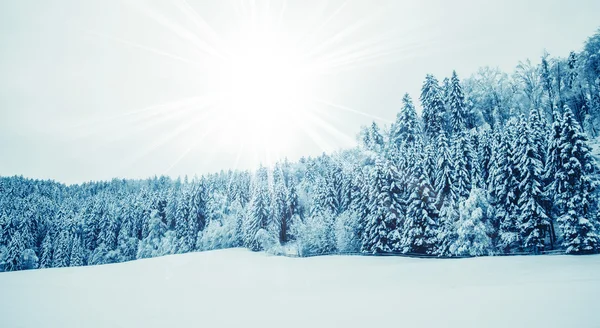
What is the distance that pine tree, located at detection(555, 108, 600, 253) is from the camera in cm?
2361

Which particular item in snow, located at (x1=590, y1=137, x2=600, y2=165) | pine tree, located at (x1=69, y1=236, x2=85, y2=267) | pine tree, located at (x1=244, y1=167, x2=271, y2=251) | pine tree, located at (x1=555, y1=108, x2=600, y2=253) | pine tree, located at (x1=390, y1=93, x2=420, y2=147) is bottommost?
pine tree, located at (x1=69, y1=236, x2=85, y2=267)

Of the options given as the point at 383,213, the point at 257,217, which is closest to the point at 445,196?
the point at 383,213

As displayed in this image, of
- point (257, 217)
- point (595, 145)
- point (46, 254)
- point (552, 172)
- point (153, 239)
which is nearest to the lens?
point (552, 172)

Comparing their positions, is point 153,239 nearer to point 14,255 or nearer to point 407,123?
point 14,255

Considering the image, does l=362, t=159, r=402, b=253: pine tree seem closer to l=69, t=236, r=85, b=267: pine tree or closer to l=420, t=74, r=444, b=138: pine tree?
l=420, t=74, r=444, b=138: pine tree

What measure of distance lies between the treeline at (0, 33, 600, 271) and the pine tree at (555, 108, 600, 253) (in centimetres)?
10

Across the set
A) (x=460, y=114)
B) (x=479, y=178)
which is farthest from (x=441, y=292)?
(x=460, y=114)

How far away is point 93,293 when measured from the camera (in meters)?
23.7

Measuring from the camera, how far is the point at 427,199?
1398 inches

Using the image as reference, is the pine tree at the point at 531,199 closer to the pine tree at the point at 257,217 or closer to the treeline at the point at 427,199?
the treeline at the point at 427,199

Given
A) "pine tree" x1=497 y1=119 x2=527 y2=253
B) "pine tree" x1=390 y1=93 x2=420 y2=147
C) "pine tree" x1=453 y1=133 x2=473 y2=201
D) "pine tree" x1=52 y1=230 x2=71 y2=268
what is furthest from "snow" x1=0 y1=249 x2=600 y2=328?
"pine tree" x1=52 y1=230 x2=71 y2=268

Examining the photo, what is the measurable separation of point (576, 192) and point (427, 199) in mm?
13520

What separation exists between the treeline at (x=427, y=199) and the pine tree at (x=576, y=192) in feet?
0.32

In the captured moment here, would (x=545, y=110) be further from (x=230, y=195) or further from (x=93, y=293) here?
(x=230, y=195)
